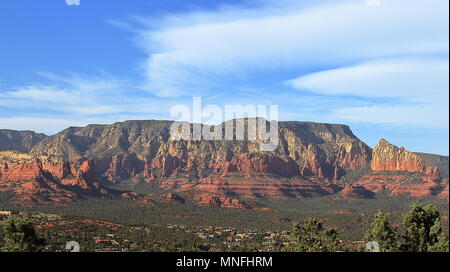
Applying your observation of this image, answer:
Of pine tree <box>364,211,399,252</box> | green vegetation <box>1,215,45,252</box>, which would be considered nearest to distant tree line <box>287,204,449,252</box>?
pine tree <box>364,211,399,252</box>

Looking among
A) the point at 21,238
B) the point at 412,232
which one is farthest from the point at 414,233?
the point at 21,238

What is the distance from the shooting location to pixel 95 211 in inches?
7195

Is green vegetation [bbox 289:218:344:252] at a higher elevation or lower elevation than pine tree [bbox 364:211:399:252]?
lower

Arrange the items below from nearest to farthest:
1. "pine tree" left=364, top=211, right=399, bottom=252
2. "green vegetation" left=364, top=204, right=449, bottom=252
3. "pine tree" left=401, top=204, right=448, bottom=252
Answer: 1. "pine tree" left=401, top=204, right=448, bottom=252
2. "green vegetation" left=364, top=204, right=449, bottom=252
3. "pine tree" left=364, top=211, right=399, bottom=252

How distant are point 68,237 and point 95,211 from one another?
290 ft

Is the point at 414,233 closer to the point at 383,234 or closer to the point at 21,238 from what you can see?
the point at 383,234

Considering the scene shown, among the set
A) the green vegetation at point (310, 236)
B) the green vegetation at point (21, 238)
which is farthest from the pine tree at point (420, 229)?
the green vegetation at point (21, 238)

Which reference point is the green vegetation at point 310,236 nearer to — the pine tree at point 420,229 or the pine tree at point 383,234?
the pine tree at point 383,234

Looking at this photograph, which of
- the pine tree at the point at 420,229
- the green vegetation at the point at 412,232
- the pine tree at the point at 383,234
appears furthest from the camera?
the pine tree at the point at 383,234

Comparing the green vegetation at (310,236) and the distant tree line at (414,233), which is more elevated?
the distant tree line at (414,233)

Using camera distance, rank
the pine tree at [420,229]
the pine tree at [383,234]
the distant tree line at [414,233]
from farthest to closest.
→ the pine tree at [383,234], the pine tree at [420,229], the distant tree line at [414,233]

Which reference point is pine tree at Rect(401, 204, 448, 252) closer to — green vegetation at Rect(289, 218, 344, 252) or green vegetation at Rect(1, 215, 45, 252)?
green vegetation at Rect(289, 218, 344, 252)
